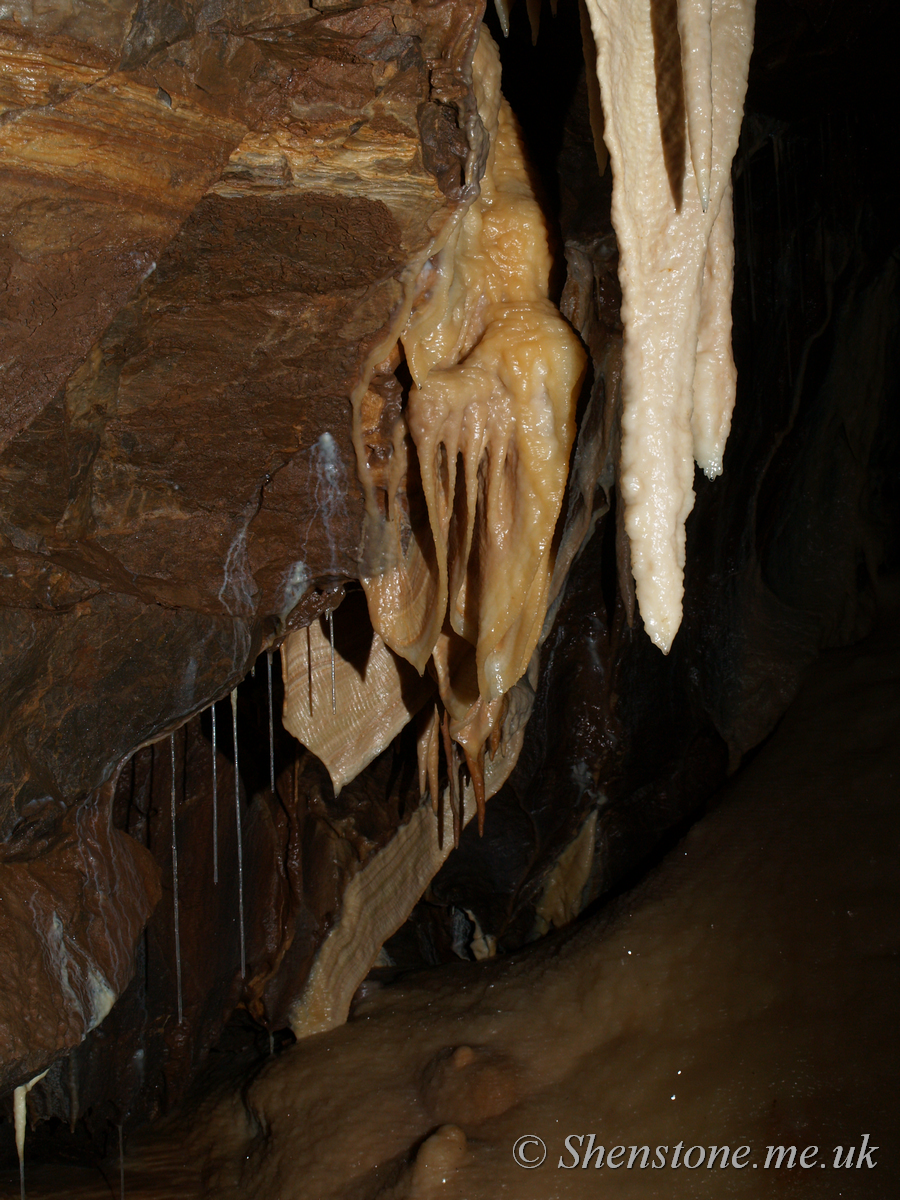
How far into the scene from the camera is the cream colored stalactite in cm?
213

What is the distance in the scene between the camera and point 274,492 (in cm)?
330

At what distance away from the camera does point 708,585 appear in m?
5.70

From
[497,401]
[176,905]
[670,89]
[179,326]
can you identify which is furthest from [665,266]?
[176,905]

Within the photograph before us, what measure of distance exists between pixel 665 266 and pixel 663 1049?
3.32m

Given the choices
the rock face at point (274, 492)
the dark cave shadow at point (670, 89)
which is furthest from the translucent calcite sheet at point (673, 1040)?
the dark cave shadow at point (670, 89)

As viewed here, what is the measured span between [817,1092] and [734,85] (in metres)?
3.41

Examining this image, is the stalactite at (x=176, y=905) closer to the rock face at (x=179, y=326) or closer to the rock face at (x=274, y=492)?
the rock face at (x=274, y=492)
